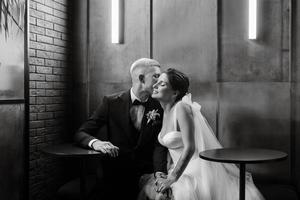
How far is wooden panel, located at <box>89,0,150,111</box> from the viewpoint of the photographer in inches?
179

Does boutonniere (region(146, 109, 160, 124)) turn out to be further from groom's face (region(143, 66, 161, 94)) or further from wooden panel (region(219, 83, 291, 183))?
wooden panel (region(219, 83, 291, 183))

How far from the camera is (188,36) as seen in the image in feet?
14.4

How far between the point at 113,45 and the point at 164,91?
4.15 feet

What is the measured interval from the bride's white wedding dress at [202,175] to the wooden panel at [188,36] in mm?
768

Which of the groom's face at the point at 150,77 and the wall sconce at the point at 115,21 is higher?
the wall sconce at the point at 115,21

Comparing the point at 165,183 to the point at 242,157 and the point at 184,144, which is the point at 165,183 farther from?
the point at 242,157

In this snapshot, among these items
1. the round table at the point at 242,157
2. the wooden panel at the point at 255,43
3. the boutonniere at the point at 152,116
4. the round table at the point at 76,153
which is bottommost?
the round table at the point at 76,153

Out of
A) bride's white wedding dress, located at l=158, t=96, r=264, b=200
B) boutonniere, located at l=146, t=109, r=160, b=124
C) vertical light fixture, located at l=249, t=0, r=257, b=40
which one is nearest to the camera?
bride's white wedding dress, located at l=158, t=96, r=264, b=200

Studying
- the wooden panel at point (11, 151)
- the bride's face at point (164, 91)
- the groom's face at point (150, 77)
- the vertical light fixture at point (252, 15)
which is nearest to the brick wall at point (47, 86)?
the wooden panel at point (11, 151)

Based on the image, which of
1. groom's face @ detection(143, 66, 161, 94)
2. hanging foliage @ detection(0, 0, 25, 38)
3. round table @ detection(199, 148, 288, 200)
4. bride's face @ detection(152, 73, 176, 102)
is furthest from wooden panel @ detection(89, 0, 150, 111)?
round table @ detection(199, 148, 288, 200)

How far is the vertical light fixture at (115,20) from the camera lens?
4.51 metres

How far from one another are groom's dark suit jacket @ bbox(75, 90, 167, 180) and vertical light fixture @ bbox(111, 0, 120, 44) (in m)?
0.81

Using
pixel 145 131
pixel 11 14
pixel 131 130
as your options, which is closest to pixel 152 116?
pixel 145 131

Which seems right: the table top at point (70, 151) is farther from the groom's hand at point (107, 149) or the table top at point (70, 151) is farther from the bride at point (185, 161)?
the bride at point (185, 161)
